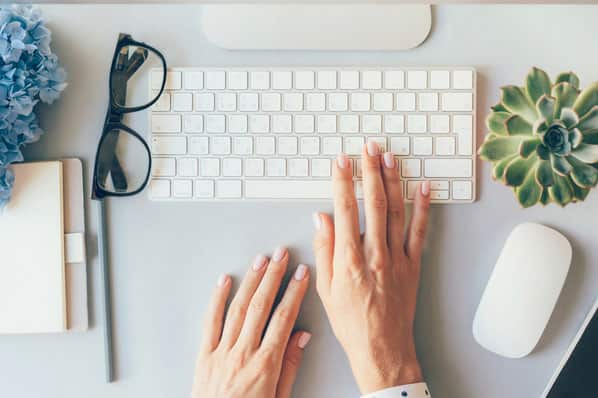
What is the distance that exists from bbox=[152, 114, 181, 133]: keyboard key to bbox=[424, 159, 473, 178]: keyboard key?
13.4 inches

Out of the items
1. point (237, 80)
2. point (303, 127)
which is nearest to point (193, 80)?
point (237, 80)

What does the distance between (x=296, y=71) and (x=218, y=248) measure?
0.87ft

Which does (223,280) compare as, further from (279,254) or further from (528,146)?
(528,146)

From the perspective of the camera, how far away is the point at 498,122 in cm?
68

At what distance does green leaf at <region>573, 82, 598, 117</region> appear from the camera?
663 mm

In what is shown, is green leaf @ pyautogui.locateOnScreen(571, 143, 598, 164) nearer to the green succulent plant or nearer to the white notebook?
the green succulent plant

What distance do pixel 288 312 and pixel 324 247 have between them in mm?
102

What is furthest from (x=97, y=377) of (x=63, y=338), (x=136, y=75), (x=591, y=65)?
(x=591, y=65)

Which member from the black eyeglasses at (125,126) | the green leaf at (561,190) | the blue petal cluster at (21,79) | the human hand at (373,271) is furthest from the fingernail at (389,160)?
the blue petal cluster at (21,79)

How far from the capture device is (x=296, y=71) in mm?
690

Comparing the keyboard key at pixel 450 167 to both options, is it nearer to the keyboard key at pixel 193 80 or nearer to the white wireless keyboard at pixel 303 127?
the white wireless keyboard at pixel 303 127

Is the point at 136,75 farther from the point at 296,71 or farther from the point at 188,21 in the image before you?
the point at 296,71

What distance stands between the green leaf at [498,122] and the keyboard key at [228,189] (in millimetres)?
347

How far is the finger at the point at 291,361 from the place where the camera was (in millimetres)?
707
